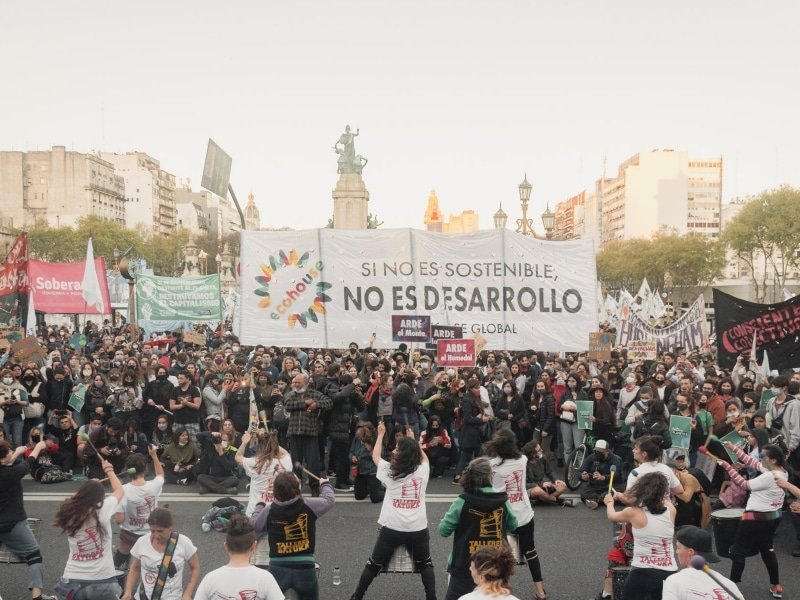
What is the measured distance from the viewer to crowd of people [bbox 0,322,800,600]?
5766 millimetres

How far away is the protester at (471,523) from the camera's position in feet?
19.7

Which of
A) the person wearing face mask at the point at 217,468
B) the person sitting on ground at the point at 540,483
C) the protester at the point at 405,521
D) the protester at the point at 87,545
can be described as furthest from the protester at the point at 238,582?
the person wearing face mask at the point at 217,468

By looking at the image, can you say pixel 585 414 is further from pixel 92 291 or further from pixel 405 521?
pixel 92 291

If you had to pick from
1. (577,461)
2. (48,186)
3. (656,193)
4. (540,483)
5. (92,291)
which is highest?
(656,193)

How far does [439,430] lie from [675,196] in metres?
128

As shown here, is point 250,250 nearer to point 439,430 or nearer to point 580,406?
point 439,430

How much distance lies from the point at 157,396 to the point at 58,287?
11.8 m

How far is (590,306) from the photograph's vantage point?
560 inches

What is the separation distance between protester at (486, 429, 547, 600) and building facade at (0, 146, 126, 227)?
104 meters

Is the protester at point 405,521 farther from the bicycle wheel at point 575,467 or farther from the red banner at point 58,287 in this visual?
the red banner at point 58,287

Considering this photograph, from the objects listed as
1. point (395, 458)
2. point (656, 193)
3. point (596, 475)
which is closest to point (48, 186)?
point (656, 193)

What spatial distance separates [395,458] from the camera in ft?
21.9

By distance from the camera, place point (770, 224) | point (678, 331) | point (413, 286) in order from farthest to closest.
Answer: point (770, 224) → point (678, 331) → point (413, 286)

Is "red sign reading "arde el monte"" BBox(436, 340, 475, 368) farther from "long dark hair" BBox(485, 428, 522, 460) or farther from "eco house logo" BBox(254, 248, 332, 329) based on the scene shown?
"long dark hair" BBox(485, 428, 522, 460)
